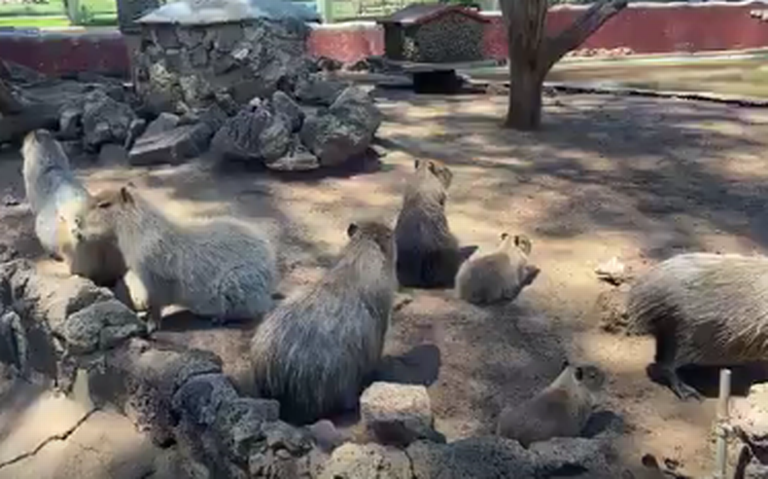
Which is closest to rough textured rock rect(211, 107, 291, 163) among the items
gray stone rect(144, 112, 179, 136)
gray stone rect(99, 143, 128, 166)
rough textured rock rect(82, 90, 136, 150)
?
gray stone rect(144, 112, 179, 136)

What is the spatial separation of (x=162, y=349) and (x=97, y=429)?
40 centimetres

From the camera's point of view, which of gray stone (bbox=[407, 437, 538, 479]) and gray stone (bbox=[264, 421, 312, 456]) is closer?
gray stone (bbox=[407, 437, 538, 479])

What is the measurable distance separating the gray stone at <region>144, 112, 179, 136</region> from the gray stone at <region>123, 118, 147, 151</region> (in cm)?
6

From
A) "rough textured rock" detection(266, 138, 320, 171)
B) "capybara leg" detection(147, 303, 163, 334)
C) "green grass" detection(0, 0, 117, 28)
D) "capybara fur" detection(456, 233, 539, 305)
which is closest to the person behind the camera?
"capybara leg" detection(147, 303, 163, 334)

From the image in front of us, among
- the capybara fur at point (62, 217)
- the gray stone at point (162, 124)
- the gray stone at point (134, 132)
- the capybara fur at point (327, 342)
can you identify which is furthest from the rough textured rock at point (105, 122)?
the capybara fur at point (327, 342)

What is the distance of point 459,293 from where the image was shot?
4293 mm

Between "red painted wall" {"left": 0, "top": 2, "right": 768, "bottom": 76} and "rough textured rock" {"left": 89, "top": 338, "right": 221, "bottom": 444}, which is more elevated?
"red painted wall" {"left": 0, "top": 2, "right": 768, "bottom": 76}

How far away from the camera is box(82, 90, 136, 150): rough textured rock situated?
24.3 feet

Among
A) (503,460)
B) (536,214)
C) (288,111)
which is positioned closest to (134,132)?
(288,111)

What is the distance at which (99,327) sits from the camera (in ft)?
12.0

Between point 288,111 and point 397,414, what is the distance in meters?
4.32

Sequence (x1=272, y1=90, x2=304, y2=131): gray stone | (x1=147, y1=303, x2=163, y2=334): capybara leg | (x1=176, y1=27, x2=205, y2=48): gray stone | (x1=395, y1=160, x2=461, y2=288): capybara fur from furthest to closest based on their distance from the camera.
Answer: (x1=176, y1=27, x2=205, y2=48): gray stone
(x1=272, y1=90, x2=304, y2=131): gray stone
(x1=395, y1=160, x2=461, y2=288): capybara fur
(x1=147, y1=303, x2=163, y2=334): capybara leg

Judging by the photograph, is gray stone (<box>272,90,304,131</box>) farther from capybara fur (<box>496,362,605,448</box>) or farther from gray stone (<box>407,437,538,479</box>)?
gray stone (<box>407,437,538,479</box>)

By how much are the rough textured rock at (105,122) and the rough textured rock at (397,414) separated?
194 inches
